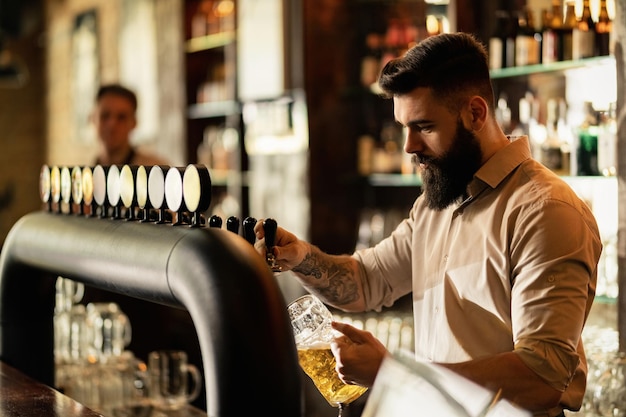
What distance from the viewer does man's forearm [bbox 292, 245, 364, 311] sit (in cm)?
245

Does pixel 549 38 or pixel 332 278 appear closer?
pixel 332 278

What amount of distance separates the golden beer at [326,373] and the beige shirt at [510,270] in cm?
35

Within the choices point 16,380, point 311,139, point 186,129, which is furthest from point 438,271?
point 186,129

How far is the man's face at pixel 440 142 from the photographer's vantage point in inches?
84.4

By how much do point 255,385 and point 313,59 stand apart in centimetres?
368

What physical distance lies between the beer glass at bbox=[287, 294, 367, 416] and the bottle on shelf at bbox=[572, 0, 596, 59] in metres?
2.06

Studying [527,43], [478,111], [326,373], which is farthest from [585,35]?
[326,373]

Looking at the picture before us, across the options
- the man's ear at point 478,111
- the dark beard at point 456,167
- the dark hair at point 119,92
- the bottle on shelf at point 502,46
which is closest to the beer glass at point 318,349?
the dark beard at point 456,167

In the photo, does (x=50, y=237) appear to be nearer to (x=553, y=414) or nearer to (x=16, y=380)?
(x=16, y=380)

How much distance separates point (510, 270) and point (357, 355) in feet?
1.51

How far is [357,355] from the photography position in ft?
5.88

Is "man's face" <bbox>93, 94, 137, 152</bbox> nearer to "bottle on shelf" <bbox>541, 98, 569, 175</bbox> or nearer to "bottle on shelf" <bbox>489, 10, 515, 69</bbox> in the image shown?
"bottle on shelf" <bbox>489, 10, 515, 69</bbox>

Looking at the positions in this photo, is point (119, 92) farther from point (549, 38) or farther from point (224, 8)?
point (549, 38)

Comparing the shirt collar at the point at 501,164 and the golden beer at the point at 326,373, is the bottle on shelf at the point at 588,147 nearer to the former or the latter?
the shirt collar at the point at 501,164
